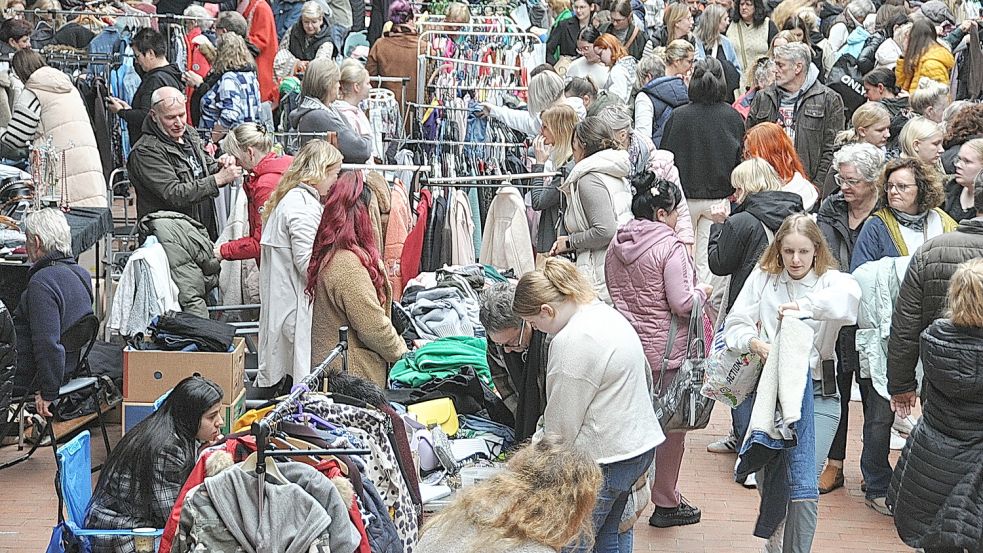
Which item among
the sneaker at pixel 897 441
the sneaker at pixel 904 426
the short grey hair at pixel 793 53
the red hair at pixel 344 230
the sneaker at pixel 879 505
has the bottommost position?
the sneaker at pixel 879 505

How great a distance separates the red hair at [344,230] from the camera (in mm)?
5859

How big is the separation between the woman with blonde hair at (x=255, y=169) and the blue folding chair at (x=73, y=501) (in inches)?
95.1

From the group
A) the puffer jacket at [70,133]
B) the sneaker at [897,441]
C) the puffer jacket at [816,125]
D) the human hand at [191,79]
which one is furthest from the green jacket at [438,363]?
the human hand at [191,79]

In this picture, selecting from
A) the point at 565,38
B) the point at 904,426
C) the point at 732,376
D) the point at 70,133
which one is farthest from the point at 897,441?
the point at 565,38

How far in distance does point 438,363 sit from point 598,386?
207 centimetres

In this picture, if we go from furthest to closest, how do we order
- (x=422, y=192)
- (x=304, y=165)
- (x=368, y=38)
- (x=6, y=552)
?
1. (x=368, y=38)
2. (x=422, y=192)
3. (x=304, y=165)
4. (x=6, y=552)

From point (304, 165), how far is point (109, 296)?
168cm

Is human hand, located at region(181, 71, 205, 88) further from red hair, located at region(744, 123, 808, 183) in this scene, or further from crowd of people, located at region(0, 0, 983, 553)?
red hair, located at region(744, 123, 808, 183)

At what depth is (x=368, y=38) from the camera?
14.2m

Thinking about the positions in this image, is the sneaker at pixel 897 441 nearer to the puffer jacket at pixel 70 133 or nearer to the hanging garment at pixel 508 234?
the hanging garment at pixel 508 234

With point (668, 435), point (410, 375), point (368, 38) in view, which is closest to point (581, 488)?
point (668, 435)

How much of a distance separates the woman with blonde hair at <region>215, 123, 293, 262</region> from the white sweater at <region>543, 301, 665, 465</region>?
3.07m

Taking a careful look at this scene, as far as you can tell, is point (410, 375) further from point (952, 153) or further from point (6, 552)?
point (952, 153)

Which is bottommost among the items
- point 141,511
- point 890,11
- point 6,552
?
point 6,552
